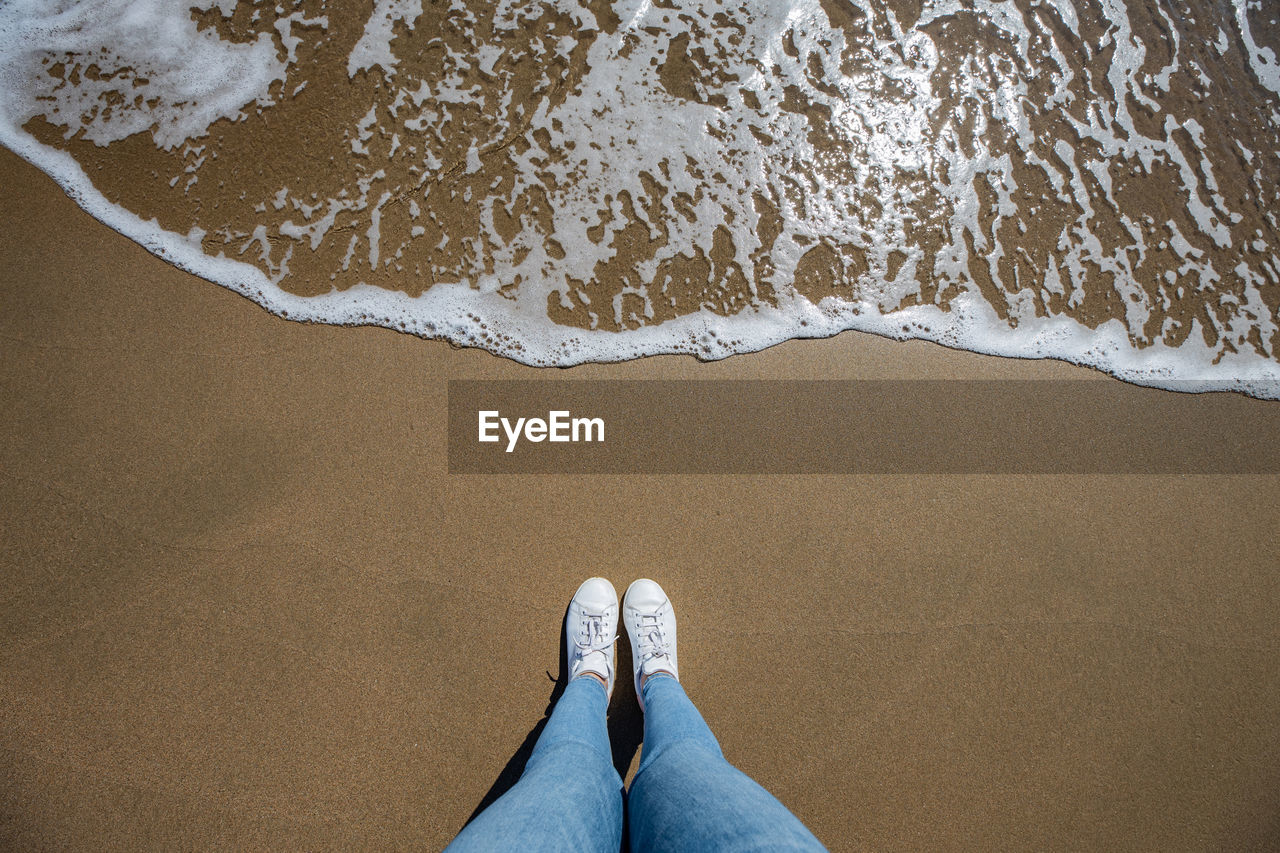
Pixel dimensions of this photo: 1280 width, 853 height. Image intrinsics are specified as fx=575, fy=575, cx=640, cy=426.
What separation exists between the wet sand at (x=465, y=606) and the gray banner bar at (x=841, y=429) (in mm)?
56

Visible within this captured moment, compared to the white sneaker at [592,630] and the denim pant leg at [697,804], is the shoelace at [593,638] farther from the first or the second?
the denim pant leg at [697,804]

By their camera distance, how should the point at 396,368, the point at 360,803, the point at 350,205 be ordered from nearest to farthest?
Result: 1. the point at 360,803
2. the point at 396,368
3. the point at 350,205

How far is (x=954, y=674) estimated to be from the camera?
180 cm

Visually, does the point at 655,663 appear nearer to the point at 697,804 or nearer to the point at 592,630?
the point at 592,630

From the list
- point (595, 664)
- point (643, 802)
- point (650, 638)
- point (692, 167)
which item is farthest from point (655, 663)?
point (692, 167)

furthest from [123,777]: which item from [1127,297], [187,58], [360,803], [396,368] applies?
[1127,297]

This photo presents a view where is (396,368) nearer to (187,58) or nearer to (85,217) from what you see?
(85,217)

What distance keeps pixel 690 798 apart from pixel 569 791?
26cm

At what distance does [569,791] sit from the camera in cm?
124

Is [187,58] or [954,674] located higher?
[187,58]

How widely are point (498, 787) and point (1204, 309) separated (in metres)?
2.97

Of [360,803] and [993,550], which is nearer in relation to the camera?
[360,803]

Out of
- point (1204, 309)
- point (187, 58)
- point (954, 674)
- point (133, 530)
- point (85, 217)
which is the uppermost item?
point (187, 58)

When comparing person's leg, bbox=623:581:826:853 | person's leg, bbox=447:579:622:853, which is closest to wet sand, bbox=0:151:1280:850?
person's leg, bbox=447:579:622:853
